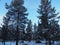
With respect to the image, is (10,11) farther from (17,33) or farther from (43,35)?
(43,35)

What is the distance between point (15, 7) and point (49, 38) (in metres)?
10.6

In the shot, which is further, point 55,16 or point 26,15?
point 55,16

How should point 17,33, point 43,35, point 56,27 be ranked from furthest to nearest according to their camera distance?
point 56,27, point 43,35, point 17,33

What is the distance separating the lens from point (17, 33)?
48156mm

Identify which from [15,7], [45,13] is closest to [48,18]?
[45,13]

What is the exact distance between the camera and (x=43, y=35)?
51.5 meters

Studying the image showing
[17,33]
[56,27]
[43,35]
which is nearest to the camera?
[17,33]

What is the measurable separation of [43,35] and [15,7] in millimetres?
9312

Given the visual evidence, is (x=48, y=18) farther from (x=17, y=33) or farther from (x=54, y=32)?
(x=17, y=33)

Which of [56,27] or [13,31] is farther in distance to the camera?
[56,27]

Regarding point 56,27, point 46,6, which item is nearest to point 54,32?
point 56,27

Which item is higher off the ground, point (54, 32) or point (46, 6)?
point (46, 6)

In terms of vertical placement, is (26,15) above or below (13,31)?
above

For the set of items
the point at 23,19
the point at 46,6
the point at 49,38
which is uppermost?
the point at 46,6
